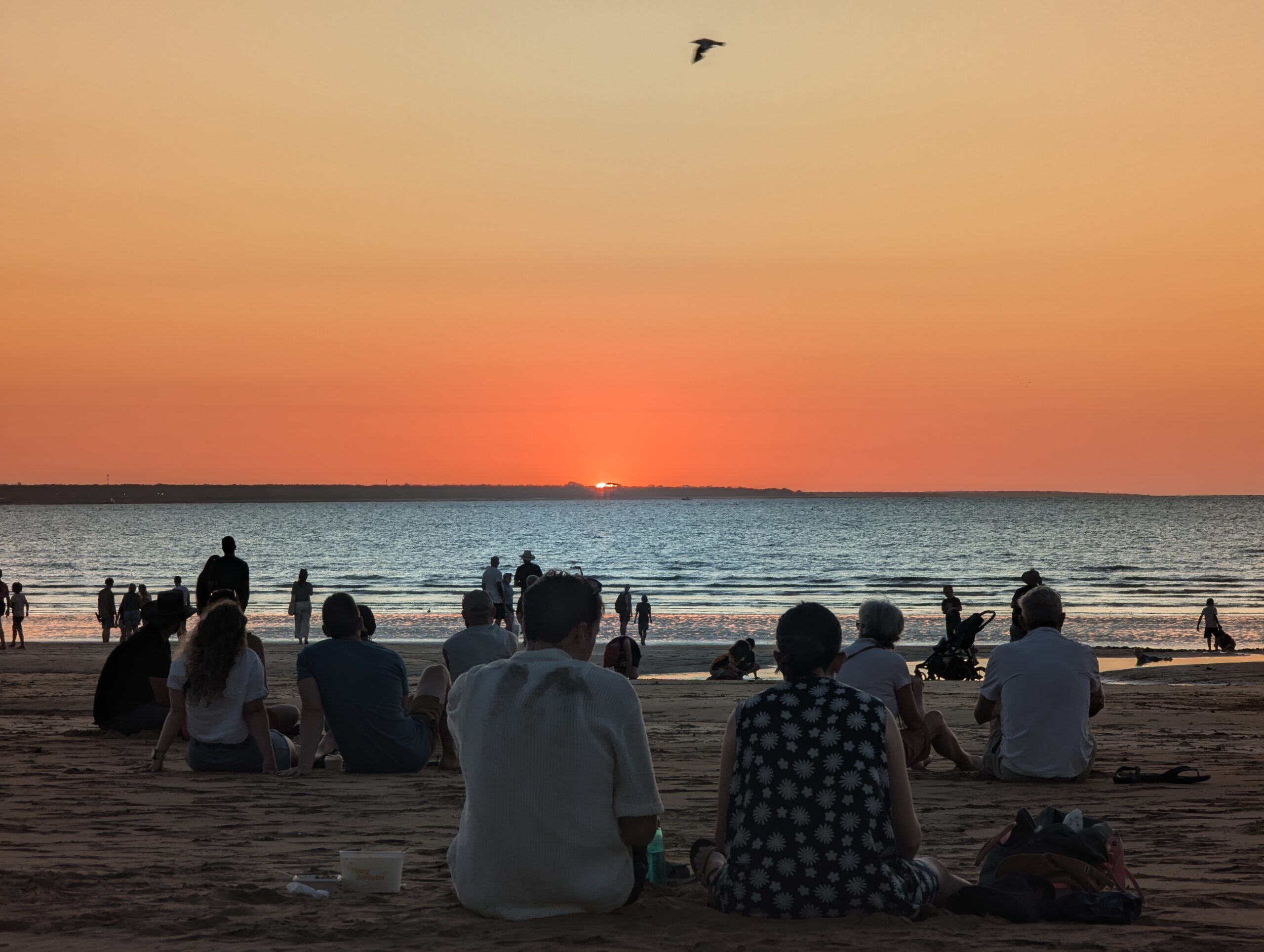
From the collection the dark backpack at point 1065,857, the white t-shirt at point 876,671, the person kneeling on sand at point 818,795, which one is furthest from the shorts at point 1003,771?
the person kneeling on sand at point 818,795

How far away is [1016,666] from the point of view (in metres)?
7.49

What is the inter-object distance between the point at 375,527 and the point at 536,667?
485 feet

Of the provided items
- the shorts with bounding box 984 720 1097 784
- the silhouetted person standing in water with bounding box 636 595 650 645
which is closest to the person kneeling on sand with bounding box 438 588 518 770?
the shorts with bounding box 984 720 1097 784

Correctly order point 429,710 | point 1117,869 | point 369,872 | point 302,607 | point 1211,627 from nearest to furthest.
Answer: point 1117,869
point 369,872
point 429,710
point 302,607
point 1211,627

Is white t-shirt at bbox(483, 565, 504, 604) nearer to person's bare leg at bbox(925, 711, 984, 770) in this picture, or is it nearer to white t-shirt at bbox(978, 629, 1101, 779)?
person's bare leg at bbox(925, 711, 984, 770)

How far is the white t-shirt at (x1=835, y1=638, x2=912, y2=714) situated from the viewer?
24.7 feet

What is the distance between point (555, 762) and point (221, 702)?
14.2ft

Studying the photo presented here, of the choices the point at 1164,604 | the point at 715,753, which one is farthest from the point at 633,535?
the point at 715,753

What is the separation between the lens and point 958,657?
19891mm

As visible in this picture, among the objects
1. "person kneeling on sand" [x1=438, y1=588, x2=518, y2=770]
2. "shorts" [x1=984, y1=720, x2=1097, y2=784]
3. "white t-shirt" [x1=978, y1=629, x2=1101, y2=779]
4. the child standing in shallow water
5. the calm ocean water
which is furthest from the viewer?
the calm ocean water

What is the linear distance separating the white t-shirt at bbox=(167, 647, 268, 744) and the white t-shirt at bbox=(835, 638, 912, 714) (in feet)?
11.2

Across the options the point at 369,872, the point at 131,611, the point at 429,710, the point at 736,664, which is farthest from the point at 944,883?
the point at 131,611

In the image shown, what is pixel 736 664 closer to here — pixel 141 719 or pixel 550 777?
pixel 141 719

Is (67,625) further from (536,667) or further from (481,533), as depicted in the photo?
(481,533)
